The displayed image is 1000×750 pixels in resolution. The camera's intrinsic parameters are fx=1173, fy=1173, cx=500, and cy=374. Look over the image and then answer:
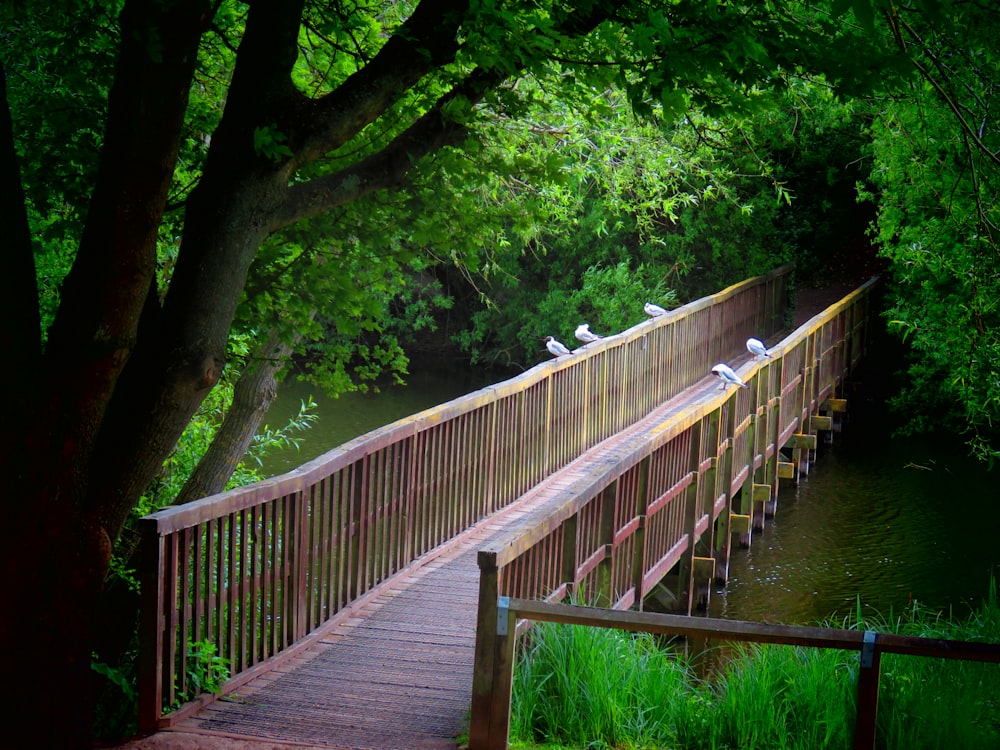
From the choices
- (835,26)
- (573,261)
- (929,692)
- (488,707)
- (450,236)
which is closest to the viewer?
(488,707)

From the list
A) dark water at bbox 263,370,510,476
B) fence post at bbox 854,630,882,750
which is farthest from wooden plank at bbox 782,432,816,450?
fence post at bbox 854,630,882,750

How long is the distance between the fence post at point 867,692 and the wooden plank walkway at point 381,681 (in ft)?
5.71

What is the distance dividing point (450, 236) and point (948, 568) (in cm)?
1152

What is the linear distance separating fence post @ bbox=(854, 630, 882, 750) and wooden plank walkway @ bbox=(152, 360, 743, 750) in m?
1.74

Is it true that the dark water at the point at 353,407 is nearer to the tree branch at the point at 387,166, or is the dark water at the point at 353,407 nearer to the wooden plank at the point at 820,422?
the wooden plank at the point at 820,422

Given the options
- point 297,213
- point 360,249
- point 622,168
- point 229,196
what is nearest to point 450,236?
point 360,249

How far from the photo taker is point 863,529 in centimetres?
1780

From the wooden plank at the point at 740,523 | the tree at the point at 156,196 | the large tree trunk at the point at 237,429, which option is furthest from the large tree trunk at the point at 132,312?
the wooden plank at the point at 740,523

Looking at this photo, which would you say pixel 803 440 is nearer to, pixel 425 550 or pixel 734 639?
pixel 425 550

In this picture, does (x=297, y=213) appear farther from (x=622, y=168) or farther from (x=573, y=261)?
(x=573, y=261)

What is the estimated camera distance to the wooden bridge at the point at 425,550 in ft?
17.9

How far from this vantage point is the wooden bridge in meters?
5.44

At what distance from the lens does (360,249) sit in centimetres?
786

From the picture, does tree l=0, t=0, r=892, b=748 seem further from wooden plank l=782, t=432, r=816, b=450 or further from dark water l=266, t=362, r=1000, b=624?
wooden plank l=782, t=432, r=816, b=450
